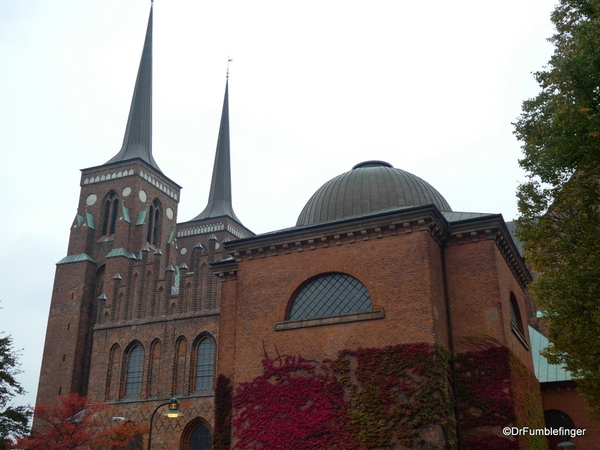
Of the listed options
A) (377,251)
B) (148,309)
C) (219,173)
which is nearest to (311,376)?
(377,251)

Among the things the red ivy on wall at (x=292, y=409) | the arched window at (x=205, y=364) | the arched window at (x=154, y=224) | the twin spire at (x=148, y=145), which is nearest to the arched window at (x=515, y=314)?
the red ivy on wall at (x=292, y=409)

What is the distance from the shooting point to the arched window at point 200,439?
3444 centimetres

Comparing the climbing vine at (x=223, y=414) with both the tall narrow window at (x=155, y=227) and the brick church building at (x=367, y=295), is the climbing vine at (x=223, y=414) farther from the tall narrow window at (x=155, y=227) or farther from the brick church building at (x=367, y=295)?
the tall narrow window at (x=155, y=227)

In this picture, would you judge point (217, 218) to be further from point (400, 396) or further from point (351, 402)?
point (400, 396)

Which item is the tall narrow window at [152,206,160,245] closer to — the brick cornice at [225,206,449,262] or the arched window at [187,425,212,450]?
the arched window at [187,425,212,450]

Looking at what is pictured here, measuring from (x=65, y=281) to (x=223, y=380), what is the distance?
A: 29.9 meters

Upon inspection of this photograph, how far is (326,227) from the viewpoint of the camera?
68.0 ft

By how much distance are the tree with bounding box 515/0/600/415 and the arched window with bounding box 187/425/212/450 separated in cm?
2292

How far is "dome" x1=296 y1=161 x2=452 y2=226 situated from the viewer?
2295 centimetres

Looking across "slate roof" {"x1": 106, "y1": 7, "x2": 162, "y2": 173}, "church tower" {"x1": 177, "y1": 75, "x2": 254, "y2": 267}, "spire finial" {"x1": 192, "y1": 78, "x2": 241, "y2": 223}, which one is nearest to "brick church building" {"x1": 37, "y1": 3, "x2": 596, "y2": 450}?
"slate roof" {"x1": 106, "y1": 7, "x2": 162, "y2": 173}

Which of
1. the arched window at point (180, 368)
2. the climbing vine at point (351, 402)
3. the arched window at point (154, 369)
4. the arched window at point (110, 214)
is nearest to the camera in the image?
the climbing vine at point (351, 402)

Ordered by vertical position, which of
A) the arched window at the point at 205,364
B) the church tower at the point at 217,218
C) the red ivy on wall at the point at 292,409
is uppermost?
the church tower at the point at 217,218

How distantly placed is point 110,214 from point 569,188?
4388cm

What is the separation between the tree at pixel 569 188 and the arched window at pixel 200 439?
22.9 meters
